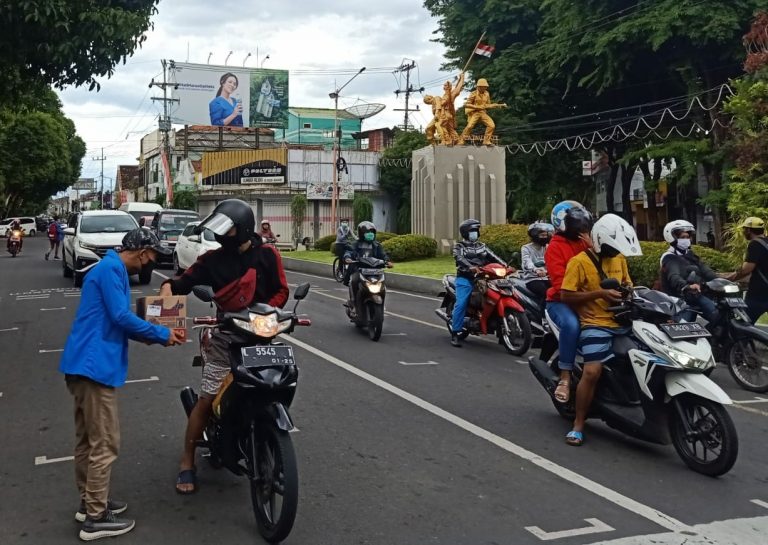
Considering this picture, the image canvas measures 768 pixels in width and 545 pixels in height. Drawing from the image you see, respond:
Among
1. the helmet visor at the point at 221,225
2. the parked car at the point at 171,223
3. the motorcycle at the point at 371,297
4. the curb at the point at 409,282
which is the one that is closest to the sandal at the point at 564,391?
the helmet visor at the point at 221,225

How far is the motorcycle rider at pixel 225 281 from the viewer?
452cm

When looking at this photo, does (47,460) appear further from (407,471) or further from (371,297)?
(371,297)

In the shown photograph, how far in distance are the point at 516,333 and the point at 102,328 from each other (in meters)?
6.37

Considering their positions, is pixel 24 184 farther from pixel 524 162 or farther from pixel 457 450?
pixel 457 450

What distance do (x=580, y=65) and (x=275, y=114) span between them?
3475 centimetres

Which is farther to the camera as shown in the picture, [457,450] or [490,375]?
[490,375]

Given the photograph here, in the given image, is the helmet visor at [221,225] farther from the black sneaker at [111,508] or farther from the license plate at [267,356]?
the black sneaker at [111,508]

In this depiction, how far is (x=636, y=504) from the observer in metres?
4.58

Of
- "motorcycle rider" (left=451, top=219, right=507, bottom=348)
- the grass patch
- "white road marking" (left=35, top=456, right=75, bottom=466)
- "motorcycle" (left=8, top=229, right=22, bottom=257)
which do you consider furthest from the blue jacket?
"motorcycle" (left=8, top=229, right=22, bottom=257)

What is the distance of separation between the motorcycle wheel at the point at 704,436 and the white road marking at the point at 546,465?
29.5 inches

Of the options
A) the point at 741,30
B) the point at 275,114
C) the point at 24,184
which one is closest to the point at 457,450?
the point at 741,30

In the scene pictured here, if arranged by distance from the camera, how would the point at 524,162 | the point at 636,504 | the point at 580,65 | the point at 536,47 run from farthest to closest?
the point at 524,162, the point at 536,47, the point at 580,65, the point at 636,504

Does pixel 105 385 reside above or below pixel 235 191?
below

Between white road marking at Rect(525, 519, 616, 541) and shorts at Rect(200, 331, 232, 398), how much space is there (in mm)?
1970
